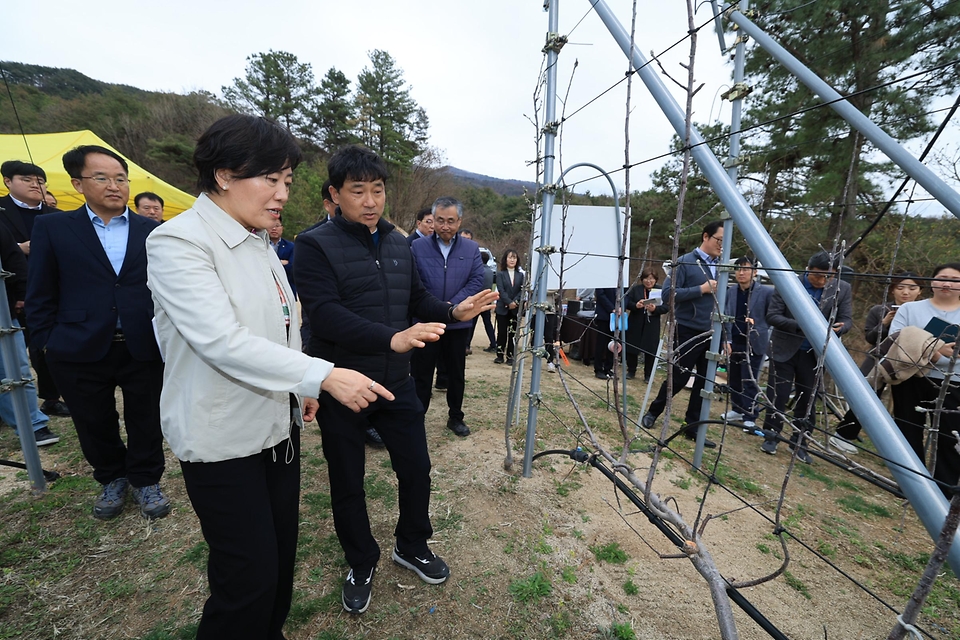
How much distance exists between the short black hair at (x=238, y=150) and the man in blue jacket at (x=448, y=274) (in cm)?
223

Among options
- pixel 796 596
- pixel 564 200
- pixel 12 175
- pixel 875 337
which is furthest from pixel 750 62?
pixel 12 175

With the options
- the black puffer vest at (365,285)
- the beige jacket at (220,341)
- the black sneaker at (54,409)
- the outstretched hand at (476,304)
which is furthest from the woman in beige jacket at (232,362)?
the black sneaker at (54,409)

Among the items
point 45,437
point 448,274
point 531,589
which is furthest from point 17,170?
point 531,589

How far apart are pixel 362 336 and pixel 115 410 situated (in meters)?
1.96

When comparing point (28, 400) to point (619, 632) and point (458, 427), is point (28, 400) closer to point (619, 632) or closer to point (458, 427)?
point (458, 427)

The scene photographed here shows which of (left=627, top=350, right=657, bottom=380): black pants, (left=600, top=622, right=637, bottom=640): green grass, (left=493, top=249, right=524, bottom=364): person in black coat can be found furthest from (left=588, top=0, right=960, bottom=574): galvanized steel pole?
(left=627, top=350, right=657, bottom=380): black pants

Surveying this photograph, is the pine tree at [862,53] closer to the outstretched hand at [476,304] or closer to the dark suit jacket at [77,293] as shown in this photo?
the outstretched hand at [476,304]

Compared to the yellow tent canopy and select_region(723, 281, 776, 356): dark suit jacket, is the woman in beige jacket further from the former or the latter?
the yellow tent canopy

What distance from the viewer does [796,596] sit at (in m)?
2.18

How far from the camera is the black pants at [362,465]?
184 cm

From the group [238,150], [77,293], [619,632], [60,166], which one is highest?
[60,166]

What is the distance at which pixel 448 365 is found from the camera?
3805 millimetres

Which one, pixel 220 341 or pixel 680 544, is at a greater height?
pixel 220 341

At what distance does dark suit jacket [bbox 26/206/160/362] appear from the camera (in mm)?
2271
